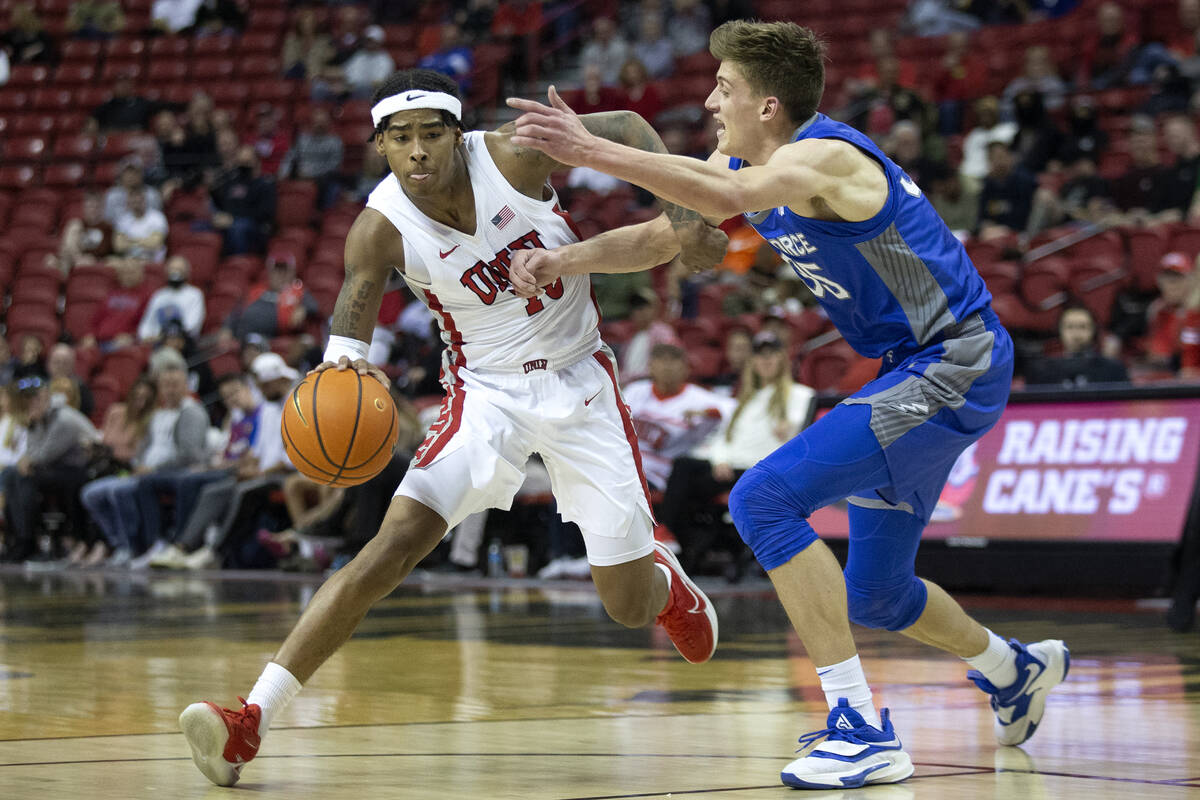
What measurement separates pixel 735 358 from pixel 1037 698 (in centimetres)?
712

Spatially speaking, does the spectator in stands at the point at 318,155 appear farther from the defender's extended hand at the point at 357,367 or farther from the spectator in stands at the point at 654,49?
the defender's extended hand at the point at 357,367

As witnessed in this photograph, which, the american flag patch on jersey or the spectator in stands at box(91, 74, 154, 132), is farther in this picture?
the spectator in stands at box(91, 74, 154, 132)

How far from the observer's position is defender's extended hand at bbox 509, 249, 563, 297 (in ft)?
14.2

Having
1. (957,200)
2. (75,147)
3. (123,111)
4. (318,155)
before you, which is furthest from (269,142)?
(957,200)

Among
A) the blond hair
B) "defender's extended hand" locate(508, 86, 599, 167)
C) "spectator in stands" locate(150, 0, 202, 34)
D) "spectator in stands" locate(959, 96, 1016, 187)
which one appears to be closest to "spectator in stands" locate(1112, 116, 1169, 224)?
"spectator in stands" locate(959, 96, 1016, 187)

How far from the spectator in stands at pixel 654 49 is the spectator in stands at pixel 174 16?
26.2ft

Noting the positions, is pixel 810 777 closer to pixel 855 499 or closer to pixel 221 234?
pixel 855 499

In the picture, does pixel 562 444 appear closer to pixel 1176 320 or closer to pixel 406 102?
pixel 406 102

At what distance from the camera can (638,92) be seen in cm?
1648

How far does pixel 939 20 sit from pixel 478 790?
14055 millimetres

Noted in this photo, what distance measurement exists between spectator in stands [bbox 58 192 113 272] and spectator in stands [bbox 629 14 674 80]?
255 inches

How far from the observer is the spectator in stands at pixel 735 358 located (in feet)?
37.5

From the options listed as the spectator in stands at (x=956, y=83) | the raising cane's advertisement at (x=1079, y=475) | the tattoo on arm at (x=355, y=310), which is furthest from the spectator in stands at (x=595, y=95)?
the tattoo on arm at (x=355, y=310)

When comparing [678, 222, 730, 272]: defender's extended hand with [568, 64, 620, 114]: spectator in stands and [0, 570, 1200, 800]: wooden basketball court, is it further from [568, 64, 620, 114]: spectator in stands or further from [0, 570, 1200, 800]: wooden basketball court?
[568, 64, 620, 114]: spectator in stands
